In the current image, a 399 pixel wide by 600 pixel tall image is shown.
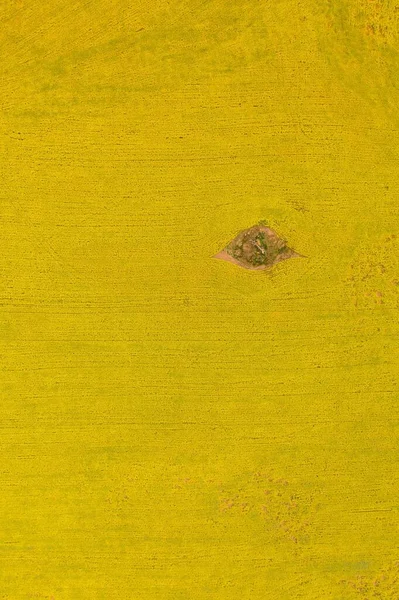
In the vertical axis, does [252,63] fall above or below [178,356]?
above

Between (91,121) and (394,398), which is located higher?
(91,121)

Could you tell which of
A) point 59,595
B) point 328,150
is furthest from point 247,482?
point 328,150

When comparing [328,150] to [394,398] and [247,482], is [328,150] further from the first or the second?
[247,482]

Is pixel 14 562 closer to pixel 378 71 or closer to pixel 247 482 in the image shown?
pixel 247 482

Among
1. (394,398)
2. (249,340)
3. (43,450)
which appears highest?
(249,340)

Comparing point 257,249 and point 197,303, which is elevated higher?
point 257,249

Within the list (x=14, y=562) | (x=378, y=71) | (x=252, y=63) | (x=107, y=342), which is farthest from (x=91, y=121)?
(x=14, y=562)
